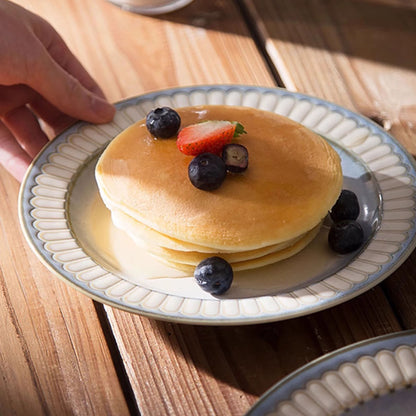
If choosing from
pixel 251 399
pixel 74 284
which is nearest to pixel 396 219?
pixel 251 399

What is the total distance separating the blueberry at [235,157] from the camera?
118 cm

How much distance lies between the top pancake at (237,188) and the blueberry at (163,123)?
17 millimetres

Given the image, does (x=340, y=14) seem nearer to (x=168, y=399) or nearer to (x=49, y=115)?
(x=49, y=115)

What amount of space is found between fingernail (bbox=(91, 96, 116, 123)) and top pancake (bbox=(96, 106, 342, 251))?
164 millimetres

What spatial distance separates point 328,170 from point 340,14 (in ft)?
3.15

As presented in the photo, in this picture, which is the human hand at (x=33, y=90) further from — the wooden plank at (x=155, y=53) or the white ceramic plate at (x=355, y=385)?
the white ceramic plate at (x=355, y=385)

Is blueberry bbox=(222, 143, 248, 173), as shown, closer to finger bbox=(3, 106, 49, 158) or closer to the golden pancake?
the golden pancake

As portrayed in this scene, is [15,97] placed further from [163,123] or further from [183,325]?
[183,325]

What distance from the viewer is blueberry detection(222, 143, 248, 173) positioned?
1184mm

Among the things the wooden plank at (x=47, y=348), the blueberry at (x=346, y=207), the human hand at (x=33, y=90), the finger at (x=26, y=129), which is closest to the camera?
the wooden plank at (x=47, y=348)

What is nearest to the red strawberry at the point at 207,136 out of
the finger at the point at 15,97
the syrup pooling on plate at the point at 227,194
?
the syrup pooling on plate at the point at 227,194

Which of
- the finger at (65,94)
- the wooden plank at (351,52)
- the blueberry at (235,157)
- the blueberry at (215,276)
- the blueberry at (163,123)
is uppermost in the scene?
the finger at (65,94)

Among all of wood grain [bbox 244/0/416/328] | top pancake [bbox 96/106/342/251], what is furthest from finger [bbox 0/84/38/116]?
wood grain [bbox 244/0/416/328]

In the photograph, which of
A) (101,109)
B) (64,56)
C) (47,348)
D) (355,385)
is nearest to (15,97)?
(64,56)
